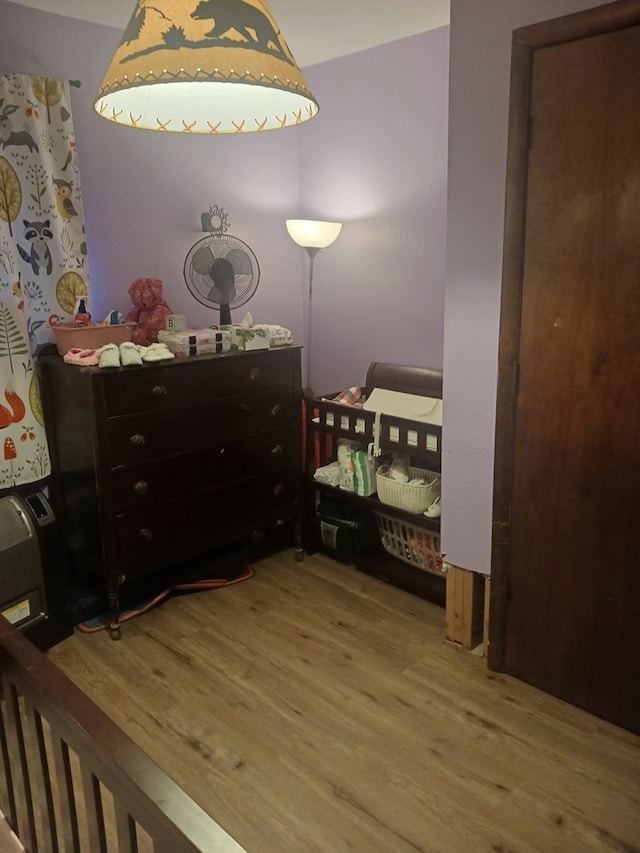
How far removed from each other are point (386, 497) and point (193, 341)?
1.03 metres

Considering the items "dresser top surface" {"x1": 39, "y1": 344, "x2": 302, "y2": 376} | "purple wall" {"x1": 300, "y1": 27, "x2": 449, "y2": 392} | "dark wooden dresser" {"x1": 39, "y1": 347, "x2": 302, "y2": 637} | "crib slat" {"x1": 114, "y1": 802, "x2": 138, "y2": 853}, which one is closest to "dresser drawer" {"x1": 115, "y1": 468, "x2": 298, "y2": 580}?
"dark wooden dresser" {"x1": 39, "y1": 347, "x2": 302, "y2": 637}

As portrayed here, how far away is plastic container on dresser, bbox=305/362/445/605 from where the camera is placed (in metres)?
2.85

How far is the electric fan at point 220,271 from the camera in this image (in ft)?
10.2

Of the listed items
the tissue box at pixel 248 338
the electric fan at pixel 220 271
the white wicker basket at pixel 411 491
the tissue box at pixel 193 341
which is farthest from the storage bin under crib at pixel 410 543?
the electric fan at pixel 220 271

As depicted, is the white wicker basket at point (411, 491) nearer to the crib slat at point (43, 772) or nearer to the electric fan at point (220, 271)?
the electric fan at point (220, 271)

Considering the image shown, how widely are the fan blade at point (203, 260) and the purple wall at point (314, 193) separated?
0.19m

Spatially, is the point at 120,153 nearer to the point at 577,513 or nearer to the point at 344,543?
the point at 344,543

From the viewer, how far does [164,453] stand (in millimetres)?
2721

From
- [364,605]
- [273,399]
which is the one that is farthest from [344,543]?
[273,399]

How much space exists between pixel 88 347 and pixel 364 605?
153 centimetres

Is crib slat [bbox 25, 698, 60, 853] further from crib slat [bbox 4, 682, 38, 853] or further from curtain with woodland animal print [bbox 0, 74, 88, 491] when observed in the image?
curtain with woodland animal print [bbox 0, 74, 88, 491]

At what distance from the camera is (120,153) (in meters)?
2.96

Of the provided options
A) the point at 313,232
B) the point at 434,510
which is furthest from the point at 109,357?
the point at 434,510

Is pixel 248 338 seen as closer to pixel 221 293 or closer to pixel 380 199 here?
pixel 221 293
